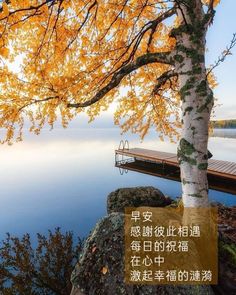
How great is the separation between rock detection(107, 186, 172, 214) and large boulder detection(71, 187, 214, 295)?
17.4ft

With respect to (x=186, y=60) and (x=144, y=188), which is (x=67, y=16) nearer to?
(x=186, y=60)

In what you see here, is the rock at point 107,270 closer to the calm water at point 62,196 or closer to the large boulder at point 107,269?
the large boulder at point 107,269

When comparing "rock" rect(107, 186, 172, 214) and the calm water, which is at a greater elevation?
"rock" rect(107, 186, 172, 214)

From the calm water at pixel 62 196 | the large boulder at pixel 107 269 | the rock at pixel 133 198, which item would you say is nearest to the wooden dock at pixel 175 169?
the calm water at pixel 62 196

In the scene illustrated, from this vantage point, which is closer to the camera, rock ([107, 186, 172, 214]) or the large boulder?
the large boulder

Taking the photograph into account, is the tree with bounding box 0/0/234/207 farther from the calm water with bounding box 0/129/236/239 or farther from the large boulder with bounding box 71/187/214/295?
the calm water with bounding box 0/129/236/239

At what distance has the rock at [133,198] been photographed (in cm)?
905

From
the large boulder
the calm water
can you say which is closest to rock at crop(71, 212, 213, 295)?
the large boulder

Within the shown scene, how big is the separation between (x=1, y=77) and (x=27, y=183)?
24.3 meters

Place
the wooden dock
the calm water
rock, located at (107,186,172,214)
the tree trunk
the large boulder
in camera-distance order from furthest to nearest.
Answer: the calm water
the wooden dock
rock, located at (107,186,172,214)
the tree trunk
the large boulder

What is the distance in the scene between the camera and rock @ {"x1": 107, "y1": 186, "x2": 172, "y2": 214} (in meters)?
9.05

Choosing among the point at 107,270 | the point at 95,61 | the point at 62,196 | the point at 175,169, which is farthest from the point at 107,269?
the point at 62,196

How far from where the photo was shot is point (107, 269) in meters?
3.16

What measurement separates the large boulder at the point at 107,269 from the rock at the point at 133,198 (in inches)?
209
